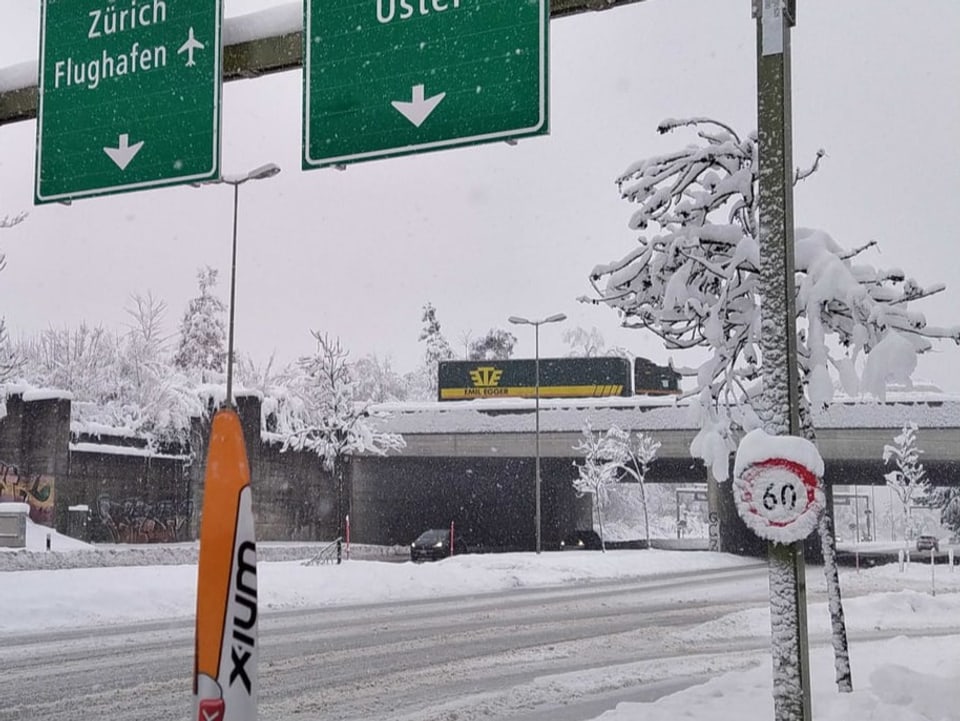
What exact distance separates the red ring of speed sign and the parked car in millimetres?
45692

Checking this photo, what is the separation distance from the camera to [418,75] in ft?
21.5

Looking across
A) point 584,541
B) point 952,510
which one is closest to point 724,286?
point 584,541

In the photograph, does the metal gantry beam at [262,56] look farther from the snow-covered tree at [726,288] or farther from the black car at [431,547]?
the black car at [431,547]

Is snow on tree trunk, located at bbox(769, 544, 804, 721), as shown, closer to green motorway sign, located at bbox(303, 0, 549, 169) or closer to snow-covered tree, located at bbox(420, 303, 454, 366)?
green motorway sign, located at bbox(303, 0, 549, 169)

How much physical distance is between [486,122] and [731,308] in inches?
207

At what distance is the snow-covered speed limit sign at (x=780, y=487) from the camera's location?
5090 millimetres

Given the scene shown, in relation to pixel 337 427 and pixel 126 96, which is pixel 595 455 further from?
pixel 126 96

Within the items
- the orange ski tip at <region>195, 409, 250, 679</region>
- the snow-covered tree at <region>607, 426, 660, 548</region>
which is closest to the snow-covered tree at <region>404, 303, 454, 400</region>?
the snow-covered tree at <region>607, 426, 660, 548</region>

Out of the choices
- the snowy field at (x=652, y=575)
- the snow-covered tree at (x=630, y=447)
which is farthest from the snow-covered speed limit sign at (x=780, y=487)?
the snow-covered tree at (x=630, y=447)

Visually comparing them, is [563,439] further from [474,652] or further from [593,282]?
[593,282]

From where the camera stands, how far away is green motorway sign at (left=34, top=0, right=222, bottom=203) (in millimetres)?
7398

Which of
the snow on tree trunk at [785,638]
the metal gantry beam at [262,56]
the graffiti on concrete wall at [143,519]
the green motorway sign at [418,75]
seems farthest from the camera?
the graffiti on concrete wall at [143,519]

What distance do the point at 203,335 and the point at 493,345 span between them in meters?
38.1

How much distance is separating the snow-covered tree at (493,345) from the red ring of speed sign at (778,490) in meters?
99.7
